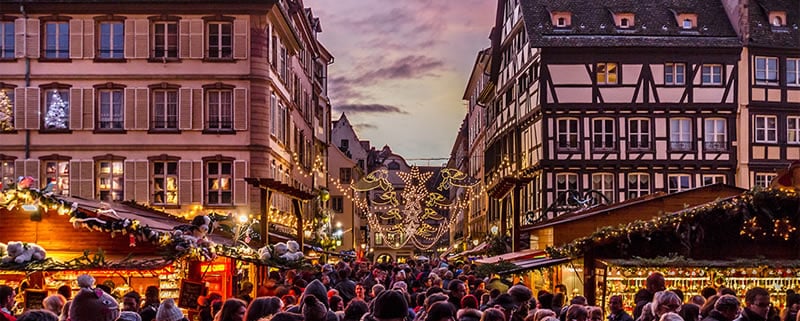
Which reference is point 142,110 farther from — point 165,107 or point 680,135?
point 680,135

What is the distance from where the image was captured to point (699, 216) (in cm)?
1794

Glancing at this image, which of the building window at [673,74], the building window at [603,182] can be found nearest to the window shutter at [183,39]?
the building window at [603,182]

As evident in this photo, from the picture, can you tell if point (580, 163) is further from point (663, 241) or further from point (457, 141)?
point (457, 141)

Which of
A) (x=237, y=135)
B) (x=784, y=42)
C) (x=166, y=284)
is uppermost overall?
(x=784, y=42)

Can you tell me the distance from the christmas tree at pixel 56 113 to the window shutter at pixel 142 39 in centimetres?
298

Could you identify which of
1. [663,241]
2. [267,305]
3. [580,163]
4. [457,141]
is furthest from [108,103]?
[457,141]

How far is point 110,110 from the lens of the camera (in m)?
37.2

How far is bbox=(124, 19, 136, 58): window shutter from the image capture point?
36.8 m

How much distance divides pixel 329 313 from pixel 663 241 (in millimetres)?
10578

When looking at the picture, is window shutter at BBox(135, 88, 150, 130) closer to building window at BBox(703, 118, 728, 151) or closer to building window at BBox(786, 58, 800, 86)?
building window at BBox(703, 118, 728, 151)

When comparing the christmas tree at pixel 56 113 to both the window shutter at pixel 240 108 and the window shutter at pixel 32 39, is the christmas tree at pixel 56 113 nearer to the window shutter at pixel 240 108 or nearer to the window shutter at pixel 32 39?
the window shutter at pixel 32 39

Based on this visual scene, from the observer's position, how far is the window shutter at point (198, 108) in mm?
37000

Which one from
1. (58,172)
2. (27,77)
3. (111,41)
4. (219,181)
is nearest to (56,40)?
(27,77)

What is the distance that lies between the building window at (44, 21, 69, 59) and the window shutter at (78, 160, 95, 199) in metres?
3.59
